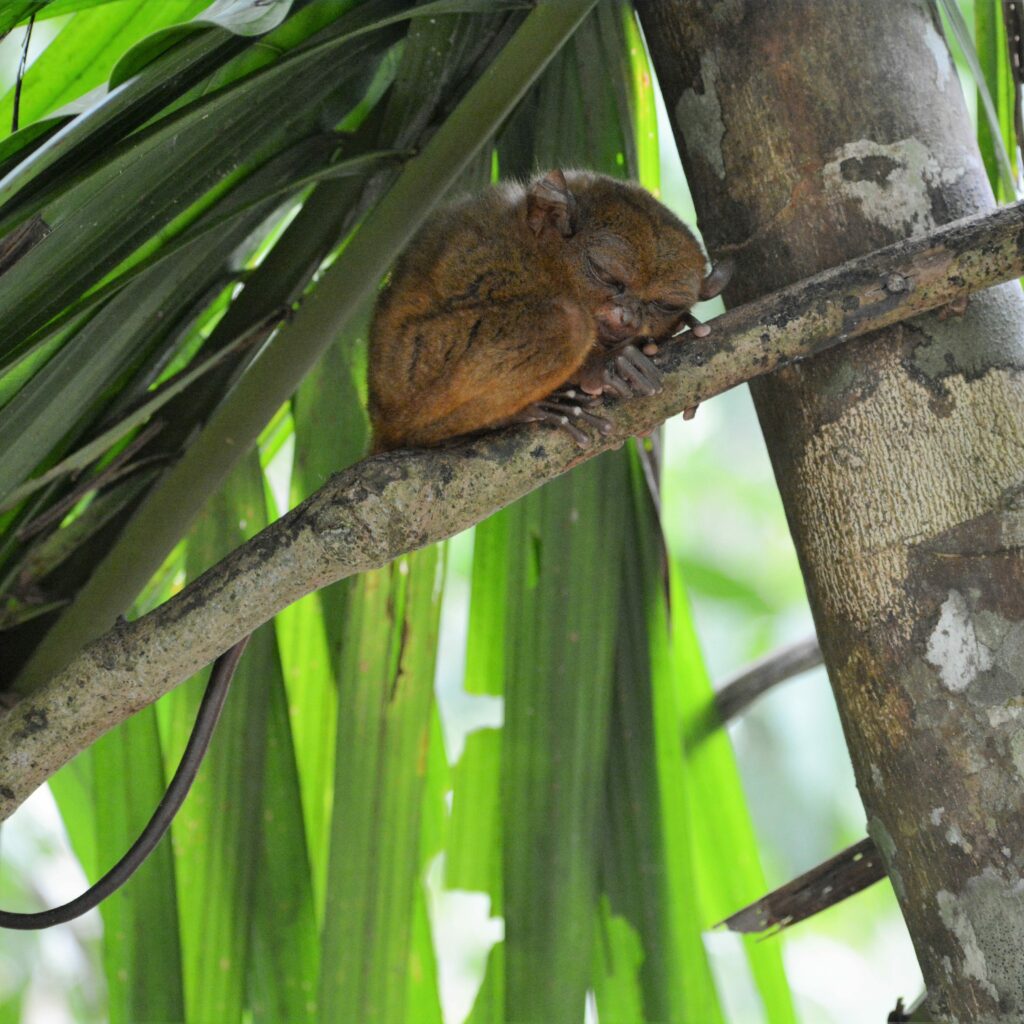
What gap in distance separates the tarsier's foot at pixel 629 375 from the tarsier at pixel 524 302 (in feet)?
0.04

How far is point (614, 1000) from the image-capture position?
238cm

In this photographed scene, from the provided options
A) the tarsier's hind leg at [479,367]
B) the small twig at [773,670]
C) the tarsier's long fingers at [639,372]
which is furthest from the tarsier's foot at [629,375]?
the small twig at [773,670]

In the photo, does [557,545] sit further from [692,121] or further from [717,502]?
[717,502]

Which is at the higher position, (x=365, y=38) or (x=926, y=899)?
(x=365, y=38)

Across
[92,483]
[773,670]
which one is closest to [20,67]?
[92,483]

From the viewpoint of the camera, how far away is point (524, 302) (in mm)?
2170

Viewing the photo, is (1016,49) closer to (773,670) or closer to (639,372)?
(639,372)

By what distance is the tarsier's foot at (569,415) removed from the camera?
1748mm

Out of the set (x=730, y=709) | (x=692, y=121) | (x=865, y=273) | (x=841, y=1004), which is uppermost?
(x=692, y=121)

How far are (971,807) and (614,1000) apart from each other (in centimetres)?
107

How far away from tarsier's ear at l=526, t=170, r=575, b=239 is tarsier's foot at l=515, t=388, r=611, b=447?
0.44 meters

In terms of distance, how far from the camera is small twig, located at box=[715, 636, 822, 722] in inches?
121

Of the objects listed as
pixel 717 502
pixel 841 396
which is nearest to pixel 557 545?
pixel 841 396

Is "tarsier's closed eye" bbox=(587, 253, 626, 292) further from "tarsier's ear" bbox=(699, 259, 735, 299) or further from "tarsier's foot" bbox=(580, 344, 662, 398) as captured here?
"tarsier's foot" bbox=(580, 344, 662, 398)
